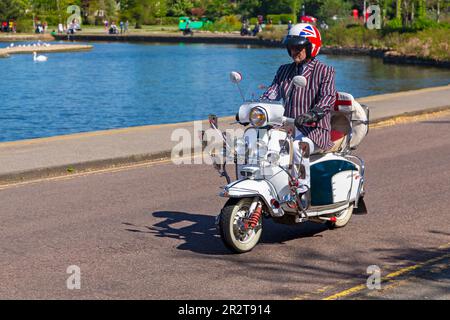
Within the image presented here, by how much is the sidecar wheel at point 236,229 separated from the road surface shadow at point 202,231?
0.70 feet

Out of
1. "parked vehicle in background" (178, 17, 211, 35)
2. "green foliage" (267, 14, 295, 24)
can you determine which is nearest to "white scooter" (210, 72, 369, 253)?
"parked vehicle in background" (178, 17, 211, 35)

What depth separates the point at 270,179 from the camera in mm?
9156

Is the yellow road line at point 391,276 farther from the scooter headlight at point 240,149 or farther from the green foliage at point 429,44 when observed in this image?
the green foliage at point 429,44

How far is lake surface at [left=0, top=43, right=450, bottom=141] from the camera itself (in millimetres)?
34781

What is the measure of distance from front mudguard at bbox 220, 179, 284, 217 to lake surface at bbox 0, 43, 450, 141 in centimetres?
2069

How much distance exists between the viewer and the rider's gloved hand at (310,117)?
8984 mm

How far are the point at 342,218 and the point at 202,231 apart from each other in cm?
145

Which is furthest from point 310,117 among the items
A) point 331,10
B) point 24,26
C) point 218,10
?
point 218,10

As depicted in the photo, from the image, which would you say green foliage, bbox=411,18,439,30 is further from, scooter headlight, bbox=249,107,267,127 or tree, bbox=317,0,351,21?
scooter headlight, bbox=249,107,267,127

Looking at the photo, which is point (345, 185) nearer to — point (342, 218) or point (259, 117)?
Result: point (342, 218)

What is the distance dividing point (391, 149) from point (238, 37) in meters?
74.9

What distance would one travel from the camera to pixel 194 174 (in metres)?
14.0

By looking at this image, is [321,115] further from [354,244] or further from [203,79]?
[203,79]

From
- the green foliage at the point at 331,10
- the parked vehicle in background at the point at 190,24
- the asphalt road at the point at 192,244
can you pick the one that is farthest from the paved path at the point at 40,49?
the asphalt road at the point at 192,244
